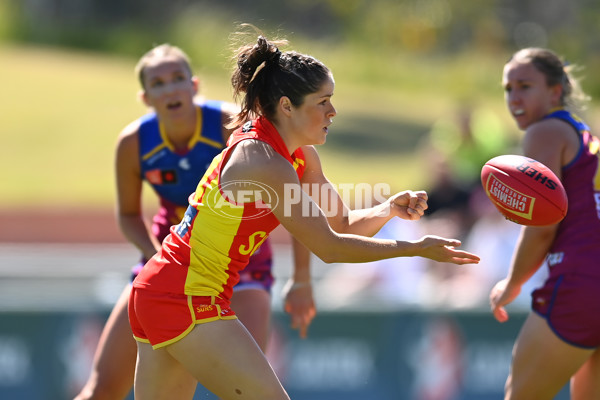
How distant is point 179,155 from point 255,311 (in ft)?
3.16

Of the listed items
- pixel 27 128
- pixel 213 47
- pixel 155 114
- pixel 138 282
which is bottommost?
pixel 27 128

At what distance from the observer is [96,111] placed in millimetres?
19766

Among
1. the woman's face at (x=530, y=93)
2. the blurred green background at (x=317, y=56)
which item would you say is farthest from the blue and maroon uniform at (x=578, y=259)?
the blurred green background at (x=317, y=56)

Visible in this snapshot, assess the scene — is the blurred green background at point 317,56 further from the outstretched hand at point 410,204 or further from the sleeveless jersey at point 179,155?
the outstretched hand at point 410,204

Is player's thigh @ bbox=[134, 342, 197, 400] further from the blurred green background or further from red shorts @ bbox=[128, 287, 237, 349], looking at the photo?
the blurred green background

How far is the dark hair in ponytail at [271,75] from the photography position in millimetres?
3814

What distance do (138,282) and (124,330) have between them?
0.96m

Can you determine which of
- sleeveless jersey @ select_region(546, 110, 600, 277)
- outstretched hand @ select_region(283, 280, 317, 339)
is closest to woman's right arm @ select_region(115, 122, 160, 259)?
outstretched hand @ select_region(283, 280, 317, 339)

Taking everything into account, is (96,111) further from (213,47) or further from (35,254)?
(35,254)

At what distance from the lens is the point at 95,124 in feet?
63.0

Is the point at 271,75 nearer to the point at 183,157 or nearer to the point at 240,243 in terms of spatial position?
the point at 240,243

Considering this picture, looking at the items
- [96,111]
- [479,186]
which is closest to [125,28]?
[96,111]

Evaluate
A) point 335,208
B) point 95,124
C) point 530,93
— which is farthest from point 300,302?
point 95,124

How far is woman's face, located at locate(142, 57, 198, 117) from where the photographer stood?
16.1ft
